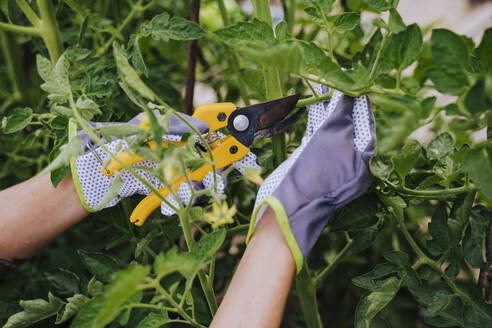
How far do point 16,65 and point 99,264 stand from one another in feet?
2.05

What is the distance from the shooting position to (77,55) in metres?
0.69

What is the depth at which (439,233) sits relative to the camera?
0.59 meters

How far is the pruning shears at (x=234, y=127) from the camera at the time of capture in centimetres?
60

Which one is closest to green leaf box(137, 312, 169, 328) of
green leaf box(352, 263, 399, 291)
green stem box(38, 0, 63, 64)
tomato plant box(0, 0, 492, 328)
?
tomato plant box(0, 0, 492, 328)

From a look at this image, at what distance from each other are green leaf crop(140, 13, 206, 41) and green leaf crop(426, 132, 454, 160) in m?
0.34

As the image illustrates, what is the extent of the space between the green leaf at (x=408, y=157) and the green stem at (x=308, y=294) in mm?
239

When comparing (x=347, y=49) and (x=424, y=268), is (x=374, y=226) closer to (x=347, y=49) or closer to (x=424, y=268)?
(x=424, y=268)

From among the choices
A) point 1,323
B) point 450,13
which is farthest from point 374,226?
point 450,13

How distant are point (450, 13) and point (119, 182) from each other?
2278 millimetres

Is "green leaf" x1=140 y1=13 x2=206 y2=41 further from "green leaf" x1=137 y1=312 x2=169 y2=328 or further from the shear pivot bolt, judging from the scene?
"green leaf" x1=137 y1=312 x2=169 y2=328

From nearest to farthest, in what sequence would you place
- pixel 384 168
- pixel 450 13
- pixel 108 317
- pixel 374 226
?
pixel 108 317, pixel 384 168, pixel 374 226, pixel 450 13

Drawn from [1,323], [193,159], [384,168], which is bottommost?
[1,323]

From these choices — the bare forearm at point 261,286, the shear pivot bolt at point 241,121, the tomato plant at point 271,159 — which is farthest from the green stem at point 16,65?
the bare forearm at point 261,286

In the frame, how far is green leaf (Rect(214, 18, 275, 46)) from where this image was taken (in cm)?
48
